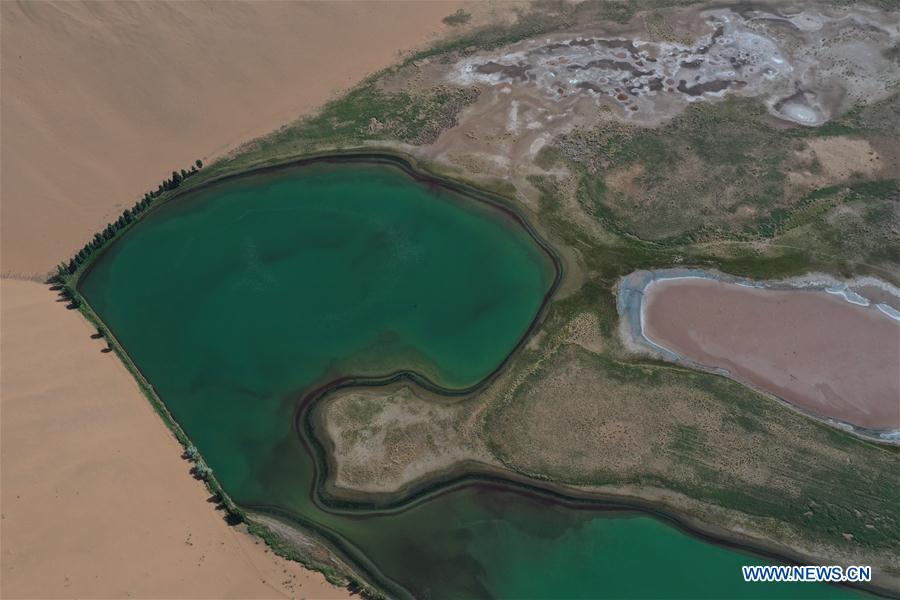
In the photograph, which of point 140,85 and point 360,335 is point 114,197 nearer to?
point 140,85

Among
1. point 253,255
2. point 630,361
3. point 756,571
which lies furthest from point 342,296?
point 756,571

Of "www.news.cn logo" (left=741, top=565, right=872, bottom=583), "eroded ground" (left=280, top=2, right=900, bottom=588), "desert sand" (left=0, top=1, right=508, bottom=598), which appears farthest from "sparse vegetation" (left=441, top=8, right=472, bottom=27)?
"www.news.cn logo" (left=741, top=565, right=872, bottom=583)

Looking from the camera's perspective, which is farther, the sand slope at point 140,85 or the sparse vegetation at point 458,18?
the sparse vegetation at point 458,18

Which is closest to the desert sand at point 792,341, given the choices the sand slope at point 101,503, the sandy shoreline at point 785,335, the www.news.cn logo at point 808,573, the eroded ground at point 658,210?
the sandy shoreline at point 785,335

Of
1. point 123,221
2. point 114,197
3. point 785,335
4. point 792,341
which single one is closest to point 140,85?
point 114,197

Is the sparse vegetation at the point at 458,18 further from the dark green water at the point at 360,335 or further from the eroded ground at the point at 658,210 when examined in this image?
the dark green water at the point at 360,335
